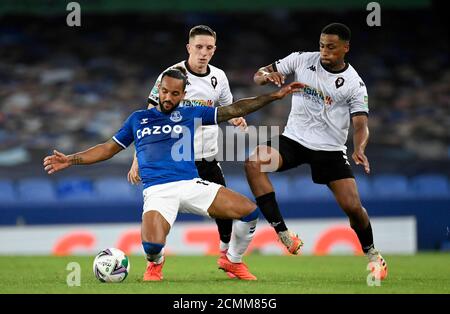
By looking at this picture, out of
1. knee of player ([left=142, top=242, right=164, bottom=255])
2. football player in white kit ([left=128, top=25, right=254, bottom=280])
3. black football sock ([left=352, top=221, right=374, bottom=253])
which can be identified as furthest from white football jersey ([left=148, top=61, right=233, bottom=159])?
black football sock ([left=352, top=221, right=374, bottom=253])

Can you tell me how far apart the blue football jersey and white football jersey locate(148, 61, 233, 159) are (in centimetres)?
58

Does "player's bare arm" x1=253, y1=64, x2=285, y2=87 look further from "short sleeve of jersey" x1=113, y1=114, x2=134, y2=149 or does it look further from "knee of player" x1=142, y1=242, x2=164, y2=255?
"knee of player" x1=142, y1=242, x2=164, y2=255

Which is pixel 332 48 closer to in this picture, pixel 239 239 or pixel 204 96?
pixel 204 96

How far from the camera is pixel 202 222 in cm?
1491

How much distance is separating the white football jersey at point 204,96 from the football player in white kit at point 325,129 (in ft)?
2.40

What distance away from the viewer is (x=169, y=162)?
832 cm

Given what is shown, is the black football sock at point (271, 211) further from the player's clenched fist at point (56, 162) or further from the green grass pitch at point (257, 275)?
the player's clenched fist at point (56, 162)

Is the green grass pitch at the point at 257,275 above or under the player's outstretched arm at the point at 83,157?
under

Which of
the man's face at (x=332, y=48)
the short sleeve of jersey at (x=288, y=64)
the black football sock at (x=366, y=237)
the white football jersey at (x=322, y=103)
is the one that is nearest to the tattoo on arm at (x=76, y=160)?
the white football jersey at (x=322, y=103)

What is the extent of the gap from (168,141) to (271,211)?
1.22 m

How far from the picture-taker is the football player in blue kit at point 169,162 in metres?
8.16

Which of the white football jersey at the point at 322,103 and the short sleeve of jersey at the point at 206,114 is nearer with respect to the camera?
the short sleeve of jersey at the point at 206,114

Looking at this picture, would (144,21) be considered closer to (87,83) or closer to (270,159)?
(87,83)

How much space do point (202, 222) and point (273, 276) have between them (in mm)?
5655
